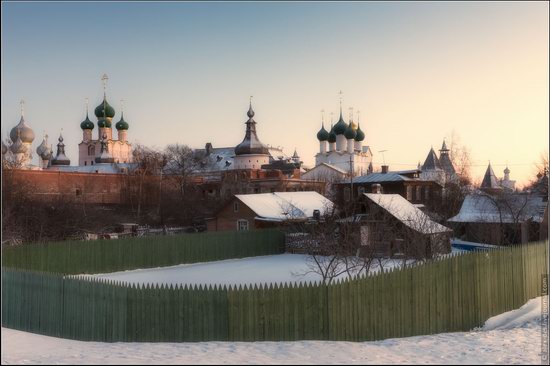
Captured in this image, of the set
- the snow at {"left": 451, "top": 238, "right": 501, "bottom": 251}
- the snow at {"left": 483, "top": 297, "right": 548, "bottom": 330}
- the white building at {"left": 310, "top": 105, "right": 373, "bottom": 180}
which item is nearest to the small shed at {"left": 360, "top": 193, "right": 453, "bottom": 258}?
the snow at {"left": 451, "top": 238, "right": 501, "bottom": 251}

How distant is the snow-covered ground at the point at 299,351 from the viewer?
9.80 metres

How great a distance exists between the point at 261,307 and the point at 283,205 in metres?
27.3

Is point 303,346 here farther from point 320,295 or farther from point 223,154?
point 223,154

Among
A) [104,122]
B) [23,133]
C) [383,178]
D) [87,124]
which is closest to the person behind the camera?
[383,178]

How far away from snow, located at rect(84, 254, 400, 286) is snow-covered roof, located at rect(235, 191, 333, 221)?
6069 mm

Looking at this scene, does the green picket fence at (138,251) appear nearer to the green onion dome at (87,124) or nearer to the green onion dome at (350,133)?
the green onion dome at (350,133)

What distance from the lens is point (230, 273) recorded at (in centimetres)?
2603

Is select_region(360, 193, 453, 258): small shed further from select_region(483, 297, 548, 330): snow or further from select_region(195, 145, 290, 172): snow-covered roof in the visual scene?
select_region(195, 145, 290, 172): snow-covered roof

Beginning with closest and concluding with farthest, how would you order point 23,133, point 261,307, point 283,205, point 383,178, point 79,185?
point 261,307
point 283,205
point 383,178
point 79,185
point 23,133

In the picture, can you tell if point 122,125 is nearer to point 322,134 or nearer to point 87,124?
point 87,124

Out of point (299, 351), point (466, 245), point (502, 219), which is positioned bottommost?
point (466, 245)

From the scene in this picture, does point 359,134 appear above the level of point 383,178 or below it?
above

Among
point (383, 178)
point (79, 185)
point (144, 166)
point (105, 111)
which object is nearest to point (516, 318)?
point (383, 178)

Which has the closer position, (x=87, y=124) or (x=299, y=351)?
(x=299, y=351)
